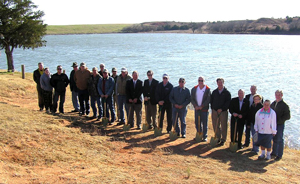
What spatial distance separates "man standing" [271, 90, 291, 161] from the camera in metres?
8.20

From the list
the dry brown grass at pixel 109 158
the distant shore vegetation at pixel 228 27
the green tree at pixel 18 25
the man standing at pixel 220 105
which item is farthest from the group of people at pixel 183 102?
the distant shore vegetation at pixel 228 27

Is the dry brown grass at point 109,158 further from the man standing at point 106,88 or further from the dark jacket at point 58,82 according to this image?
the dark jacket at point 58,82

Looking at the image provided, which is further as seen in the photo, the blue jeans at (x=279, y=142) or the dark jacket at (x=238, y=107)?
the dark jacket at (x=238, y=107)

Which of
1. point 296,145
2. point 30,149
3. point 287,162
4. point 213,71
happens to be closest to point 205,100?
point 287,162

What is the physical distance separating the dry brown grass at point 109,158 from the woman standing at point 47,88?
4.06 ft

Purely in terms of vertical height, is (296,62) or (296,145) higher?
(296,62)

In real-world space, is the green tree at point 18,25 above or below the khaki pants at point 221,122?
above

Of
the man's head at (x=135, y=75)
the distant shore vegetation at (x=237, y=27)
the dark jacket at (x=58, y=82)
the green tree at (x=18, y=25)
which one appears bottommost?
the dark jacket at (x=58, y=82)

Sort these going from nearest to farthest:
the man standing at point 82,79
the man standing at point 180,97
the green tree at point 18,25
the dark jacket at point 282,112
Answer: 1. the dark jacket at point 282,112
2. the man standing at point 180,97
3. the man standing at point 82,79
4. the green tree at point 18,25

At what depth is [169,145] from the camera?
8992 mm

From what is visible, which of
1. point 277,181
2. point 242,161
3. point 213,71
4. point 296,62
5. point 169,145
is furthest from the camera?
point 296,62

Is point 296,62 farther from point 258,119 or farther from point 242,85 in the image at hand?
point 258,119

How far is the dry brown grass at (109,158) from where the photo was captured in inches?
250

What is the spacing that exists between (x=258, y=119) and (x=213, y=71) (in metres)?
24.1
